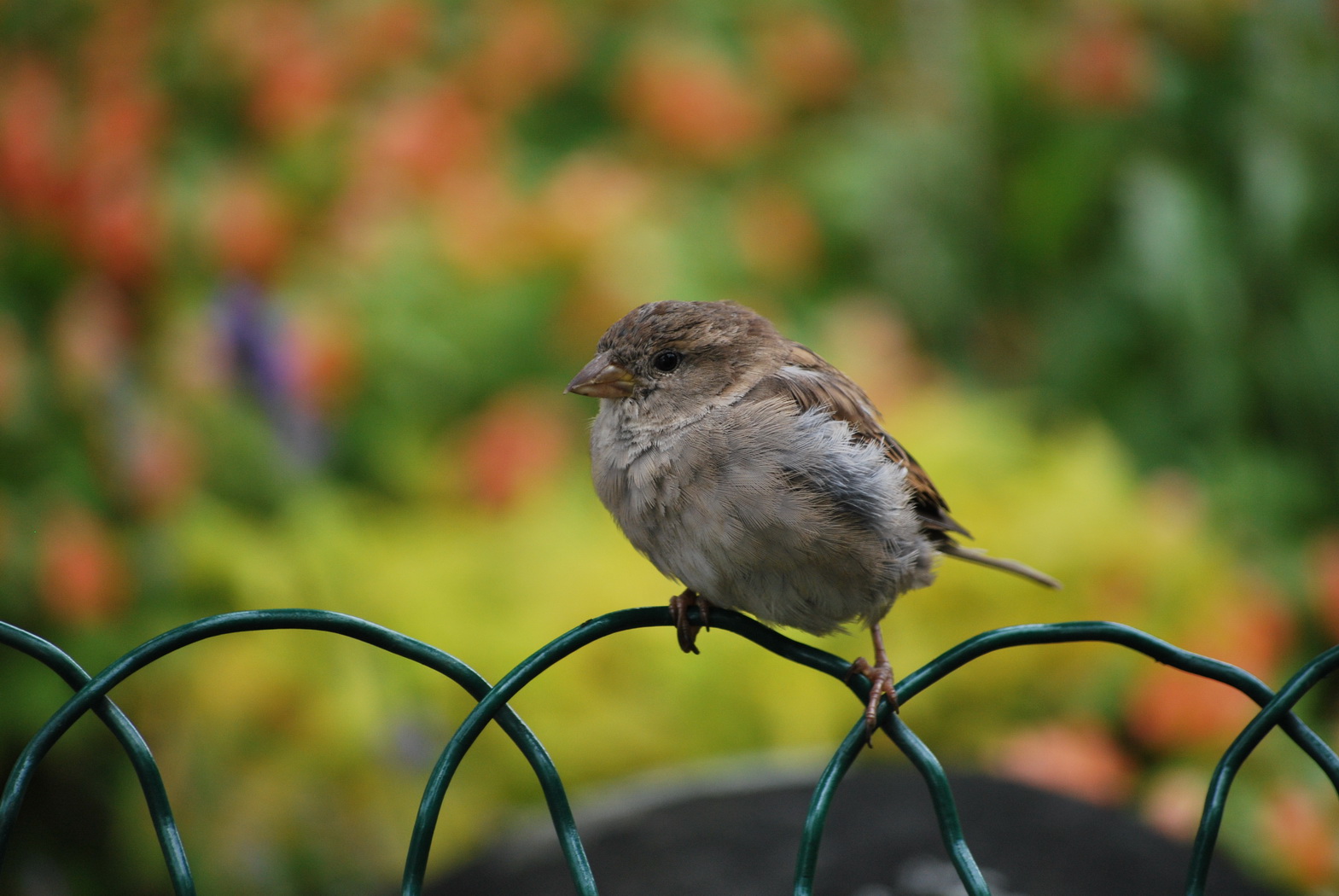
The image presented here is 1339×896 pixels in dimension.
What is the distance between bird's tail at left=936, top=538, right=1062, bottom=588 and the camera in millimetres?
1940

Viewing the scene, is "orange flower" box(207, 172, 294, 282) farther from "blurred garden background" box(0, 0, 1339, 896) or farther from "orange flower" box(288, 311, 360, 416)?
"orange flower" box(288, 311, 360, 416)

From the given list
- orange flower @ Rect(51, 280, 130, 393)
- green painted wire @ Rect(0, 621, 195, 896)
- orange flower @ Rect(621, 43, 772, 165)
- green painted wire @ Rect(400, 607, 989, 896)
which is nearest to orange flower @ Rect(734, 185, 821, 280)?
orange flower @ Rect(621, 43, 772, 165)

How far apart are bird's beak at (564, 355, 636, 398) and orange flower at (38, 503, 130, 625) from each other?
1.81 metres

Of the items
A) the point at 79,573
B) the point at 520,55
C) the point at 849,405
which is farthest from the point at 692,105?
the point at 849,405

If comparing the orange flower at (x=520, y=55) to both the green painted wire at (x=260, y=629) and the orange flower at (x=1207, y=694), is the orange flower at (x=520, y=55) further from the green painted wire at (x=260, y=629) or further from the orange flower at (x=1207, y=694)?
the green painted wire at (x=260, y=629)

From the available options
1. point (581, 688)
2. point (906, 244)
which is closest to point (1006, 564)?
point (581, 688)

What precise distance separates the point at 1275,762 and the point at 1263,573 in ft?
2.47

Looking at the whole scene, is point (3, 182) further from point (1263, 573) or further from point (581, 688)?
point (1263, 573)

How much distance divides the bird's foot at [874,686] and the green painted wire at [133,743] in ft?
2.29

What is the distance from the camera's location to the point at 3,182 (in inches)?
150

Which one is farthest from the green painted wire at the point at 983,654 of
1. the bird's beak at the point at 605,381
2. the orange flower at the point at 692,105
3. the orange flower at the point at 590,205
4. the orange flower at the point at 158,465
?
the orange flower at the point at 692,105

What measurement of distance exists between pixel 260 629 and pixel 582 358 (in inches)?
95.1

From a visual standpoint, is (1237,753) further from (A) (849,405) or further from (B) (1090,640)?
(A) (849,405)

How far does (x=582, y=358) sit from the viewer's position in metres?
3.63
